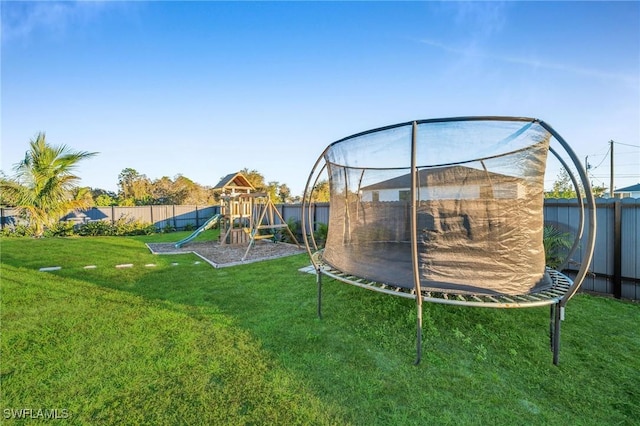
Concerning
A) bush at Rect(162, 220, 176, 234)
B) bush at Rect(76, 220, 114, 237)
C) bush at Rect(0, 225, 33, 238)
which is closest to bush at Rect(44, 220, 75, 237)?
bush at Rect(76, 220, 114, 237)

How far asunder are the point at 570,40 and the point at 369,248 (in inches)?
228

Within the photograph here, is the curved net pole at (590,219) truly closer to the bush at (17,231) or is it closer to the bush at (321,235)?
the bush at (321,235)

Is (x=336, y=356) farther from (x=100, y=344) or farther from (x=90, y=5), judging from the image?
(x=90, y=5)

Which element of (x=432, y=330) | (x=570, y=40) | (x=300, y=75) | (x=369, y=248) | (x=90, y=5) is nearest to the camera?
(x=432, y=330)

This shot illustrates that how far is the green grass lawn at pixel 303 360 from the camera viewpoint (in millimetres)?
1695

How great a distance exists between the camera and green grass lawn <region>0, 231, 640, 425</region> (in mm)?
1695

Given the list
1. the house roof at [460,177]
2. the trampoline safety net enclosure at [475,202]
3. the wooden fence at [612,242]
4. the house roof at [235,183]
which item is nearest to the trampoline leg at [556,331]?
the trampoline safety net enclosure at [475,202]

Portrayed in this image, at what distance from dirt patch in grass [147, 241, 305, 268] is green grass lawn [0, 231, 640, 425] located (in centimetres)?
249

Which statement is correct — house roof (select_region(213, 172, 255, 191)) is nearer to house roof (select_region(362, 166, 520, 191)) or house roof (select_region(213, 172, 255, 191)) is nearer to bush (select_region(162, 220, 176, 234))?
bush (select_region(162, 220, 176, 234))

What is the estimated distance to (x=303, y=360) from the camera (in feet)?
7.42

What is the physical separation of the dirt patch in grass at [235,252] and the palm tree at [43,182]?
16.0ft

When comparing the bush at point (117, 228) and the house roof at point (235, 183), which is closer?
the house roof at point (235, 183)

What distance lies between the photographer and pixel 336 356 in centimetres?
234

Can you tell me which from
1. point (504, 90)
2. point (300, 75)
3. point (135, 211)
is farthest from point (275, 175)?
point (504, 90)
